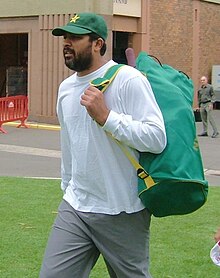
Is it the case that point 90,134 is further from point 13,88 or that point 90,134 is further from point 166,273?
point 13,88

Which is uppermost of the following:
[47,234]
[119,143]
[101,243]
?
[119,143]

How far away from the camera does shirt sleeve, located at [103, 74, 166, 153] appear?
379cm

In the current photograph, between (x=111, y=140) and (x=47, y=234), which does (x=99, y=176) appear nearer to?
(x=111, y=140)

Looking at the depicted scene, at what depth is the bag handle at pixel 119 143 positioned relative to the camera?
384 centimetres

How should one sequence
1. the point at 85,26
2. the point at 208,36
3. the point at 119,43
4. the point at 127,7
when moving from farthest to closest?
the point at 208,36 → the point at 119,43 → the point at 127,7 → the point at 85,26

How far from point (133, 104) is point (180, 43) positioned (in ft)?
78.7

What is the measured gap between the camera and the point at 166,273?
6035 mm

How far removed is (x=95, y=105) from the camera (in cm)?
378

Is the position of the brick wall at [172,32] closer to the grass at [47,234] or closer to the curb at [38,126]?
the curb at [38,126]

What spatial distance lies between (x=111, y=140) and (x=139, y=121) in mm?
212

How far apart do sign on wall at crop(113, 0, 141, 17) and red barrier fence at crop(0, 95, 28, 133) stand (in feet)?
15.3

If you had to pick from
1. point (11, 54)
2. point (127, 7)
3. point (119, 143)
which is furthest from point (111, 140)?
point (11, 54)

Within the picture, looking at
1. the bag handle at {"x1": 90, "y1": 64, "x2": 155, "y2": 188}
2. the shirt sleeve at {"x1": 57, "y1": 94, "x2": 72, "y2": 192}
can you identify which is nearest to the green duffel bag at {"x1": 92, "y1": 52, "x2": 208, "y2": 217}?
the bag handle at {"x1": 90, "y1": 64, "x2": 155, "y2": 188}

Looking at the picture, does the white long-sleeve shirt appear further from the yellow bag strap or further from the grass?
the grass
